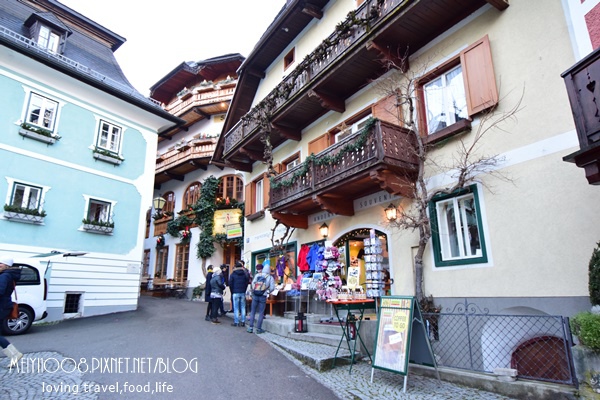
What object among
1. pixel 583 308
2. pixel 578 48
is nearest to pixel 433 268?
pixel 583 308

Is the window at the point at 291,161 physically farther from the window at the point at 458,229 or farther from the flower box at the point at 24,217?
the flower box at the point at 24,217

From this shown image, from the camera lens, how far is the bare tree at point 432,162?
7.64 metres

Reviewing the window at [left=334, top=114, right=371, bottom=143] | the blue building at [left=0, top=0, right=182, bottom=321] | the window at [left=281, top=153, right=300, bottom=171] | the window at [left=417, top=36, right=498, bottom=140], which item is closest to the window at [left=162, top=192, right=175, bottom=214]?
the blue building at [left=0, top=0, right=182, bottom=321]

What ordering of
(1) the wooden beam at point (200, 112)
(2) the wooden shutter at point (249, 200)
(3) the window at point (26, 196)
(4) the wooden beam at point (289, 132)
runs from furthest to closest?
(1) the wooden beam at point (200, 112) → (2) the wooden shutter at point (249, 200) → (4) the wooden beam at point (289, 132) → (3) the window at point (26, 196)

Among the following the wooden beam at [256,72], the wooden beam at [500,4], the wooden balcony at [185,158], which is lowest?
the wooden beam at [500,4]

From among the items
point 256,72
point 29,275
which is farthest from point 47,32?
point 29,275

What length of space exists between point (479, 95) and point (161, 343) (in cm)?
884

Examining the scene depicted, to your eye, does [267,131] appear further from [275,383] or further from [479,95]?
[275,383]

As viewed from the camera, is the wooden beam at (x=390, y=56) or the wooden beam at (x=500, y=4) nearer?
the wooden beam at (x=500, y=4)

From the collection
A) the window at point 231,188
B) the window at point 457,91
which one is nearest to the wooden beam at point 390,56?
the window at point 457,91

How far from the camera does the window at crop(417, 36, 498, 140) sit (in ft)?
26.1

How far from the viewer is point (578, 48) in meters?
6.52

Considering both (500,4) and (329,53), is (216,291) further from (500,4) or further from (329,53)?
(500,4)

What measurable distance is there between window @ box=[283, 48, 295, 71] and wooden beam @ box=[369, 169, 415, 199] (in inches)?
349
